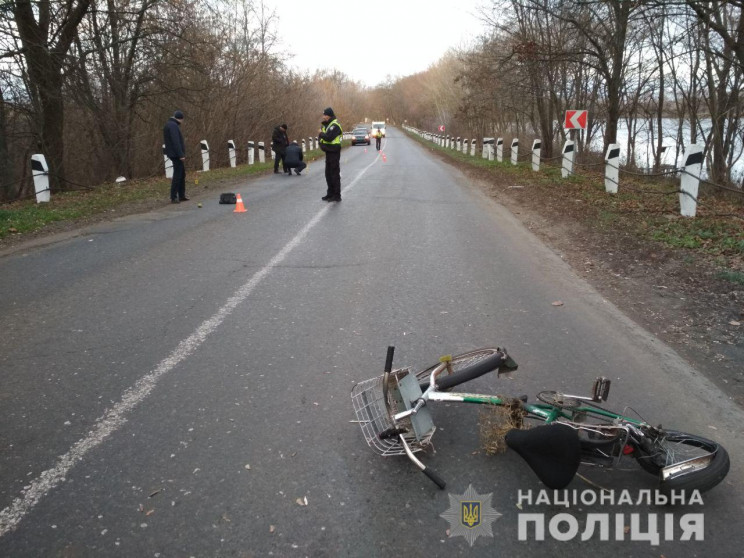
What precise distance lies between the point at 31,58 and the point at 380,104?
146 metres

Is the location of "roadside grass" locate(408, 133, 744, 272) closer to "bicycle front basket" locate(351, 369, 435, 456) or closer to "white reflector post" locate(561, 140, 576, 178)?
"white reflector post" locate(561, 140, 576, 178)

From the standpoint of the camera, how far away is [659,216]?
9.91 meters

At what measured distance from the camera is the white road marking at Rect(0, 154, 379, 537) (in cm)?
257

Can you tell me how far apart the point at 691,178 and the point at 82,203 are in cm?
1252

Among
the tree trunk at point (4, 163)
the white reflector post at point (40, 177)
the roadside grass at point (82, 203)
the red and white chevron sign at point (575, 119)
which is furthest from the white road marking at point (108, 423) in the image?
the red and white chevron sign at point (575, 119)

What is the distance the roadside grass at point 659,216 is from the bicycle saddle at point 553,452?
4.77 metres

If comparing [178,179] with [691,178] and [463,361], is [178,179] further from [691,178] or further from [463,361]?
[463,361]

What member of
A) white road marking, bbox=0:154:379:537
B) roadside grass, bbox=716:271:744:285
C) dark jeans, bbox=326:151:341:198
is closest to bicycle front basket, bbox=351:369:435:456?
white road marking, bbox=0:154:379:537

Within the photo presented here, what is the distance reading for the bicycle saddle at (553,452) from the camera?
2.59 metres

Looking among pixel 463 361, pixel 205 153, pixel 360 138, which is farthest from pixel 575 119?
pixel 360 138

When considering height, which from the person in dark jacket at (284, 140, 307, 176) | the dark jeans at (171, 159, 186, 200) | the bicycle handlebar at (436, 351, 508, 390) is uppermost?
the person in dark jacket at (284, 140, 307, 176)

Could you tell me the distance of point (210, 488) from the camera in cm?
271

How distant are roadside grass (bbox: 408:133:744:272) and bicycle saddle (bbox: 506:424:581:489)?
477 cm

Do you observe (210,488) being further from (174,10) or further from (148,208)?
(174,10)
